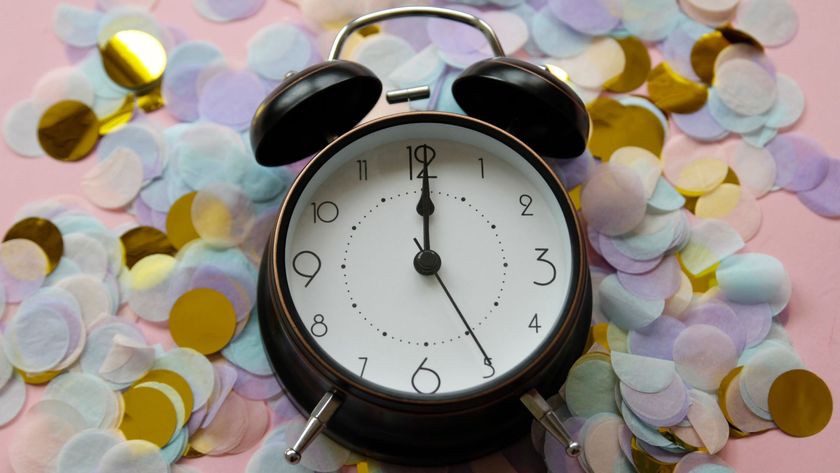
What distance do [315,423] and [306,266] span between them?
16cm

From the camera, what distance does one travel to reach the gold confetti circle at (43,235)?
1051 millimetres

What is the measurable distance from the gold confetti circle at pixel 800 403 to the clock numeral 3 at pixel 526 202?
0.32 m

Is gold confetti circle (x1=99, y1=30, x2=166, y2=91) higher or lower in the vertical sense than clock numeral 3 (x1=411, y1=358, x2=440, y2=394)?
higher

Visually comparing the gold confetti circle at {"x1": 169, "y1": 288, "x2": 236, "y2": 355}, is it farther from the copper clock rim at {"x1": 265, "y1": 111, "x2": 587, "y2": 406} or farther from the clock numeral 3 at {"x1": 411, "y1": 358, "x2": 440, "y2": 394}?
the clock numeral 3 at {"x1": 411, "y1": 358, "x2": 440, "y2": 394}

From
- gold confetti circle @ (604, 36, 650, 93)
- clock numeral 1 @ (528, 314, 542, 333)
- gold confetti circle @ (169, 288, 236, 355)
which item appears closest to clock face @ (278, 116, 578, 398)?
clock numeral 1 @ (528, 314, 542, 333)

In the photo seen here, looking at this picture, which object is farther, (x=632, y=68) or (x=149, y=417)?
(x=632, y=68)

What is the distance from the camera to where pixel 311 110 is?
3.25 ft

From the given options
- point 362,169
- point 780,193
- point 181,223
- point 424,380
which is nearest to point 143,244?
point 181,223

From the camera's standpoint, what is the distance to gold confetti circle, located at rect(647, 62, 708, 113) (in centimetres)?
112

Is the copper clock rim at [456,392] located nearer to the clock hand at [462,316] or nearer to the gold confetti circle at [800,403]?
the clock hand at [462,316]

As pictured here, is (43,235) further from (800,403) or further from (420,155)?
(800,403)

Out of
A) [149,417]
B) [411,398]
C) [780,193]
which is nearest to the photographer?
[411,398]

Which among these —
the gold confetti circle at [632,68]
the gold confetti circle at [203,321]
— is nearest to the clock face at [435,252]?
the gold confetti circle at [203,321]

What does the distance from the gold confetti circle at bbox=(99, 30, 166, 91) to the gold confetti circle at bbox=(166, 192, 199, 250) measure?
17 centimetres
